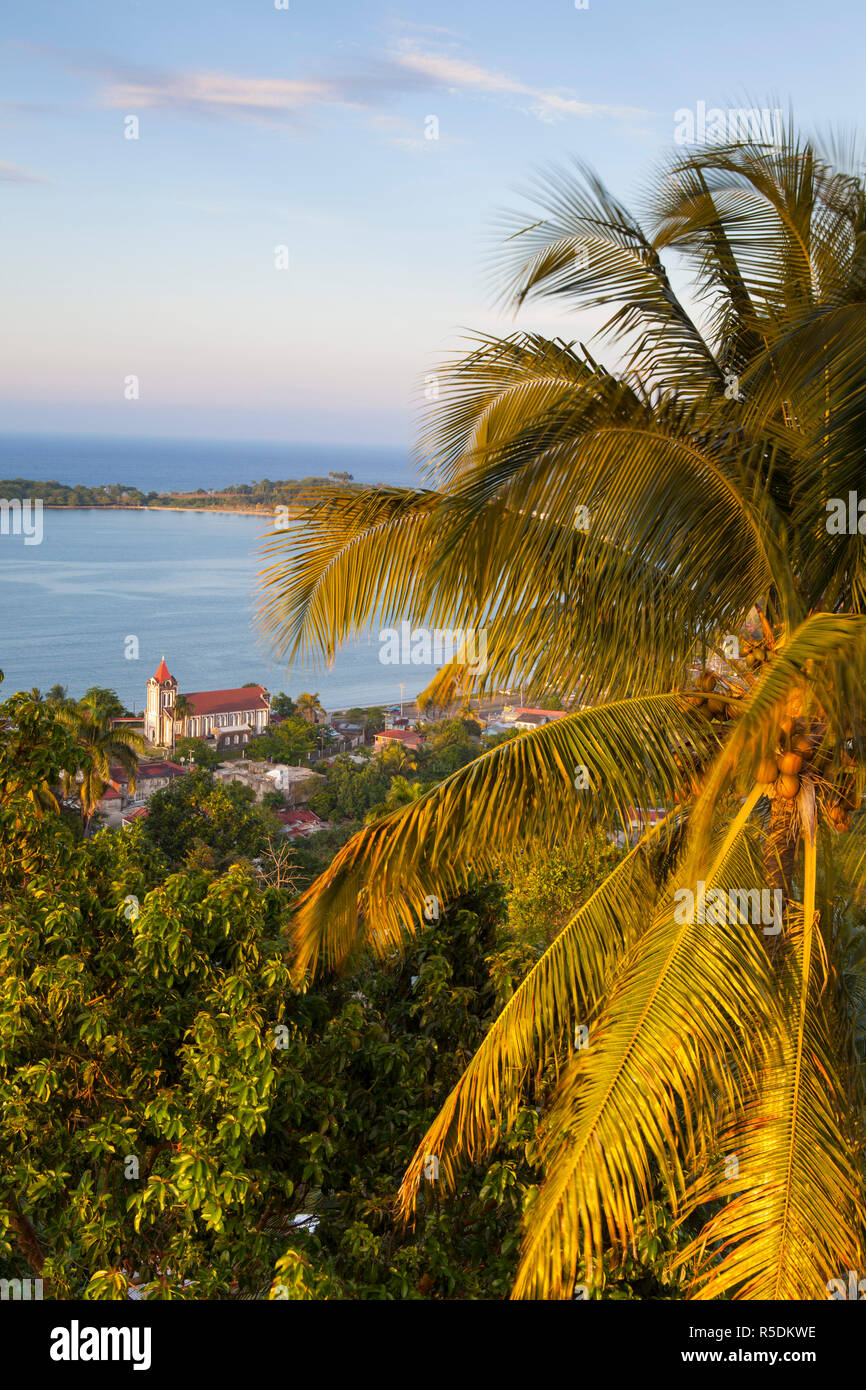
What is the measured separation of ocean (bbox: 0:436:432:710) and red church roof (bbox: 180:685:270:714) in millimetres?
4803

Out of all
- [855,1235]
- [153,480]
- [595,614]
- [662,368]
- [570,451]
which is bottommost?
[855,1235]

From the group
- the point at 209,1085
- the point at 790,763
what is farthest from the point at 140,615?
the point at 790,763

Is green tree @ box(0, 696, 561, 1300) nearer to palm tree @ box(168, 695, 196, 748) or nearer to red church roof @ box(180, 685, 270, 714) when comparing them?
palm tree @ box(168, 695, 196, 748)

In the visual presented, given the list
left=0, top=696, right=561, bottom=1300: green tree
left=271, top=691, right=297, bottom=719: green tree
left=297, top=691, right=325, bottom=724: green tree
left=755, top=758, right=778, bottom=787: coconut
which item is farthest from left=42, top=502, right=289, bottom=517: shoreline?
left=297, top=691, right=325, bottom=724: green tree

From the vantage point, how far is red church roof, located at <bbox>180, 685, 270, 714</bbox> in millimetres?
65312

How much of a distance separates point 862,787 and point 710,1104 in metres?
1.32

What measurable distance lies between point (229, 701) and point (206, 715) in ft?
7.38

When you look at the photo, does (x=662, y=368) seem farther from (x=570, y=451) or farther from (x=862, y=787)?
(x=862, y=787)

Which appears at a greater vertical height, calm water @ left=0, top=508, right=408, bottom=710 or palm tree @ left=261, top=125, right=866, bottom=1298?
calm water @ left=0, top=508, right=408, bottom=710

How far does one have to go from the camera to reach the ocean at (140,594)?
287 ft
